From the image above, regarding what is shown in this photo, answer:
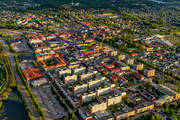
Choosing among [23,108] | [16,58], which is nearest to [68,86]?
[23,108]

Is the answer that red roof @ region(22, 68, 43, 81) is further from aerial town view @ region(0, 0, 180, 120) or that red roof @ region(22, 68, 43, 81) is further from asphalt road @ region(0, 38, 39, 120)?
asphalt road @ region(0, 38, 39, 120)

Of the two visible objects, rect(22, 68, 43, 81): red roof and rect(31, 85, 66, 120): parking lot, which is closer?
rect(31, 85, 66, 120): parking lot

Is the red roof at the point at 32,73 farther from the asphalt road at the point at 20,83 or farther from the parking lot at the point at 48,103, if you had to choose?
the parking lot at the point at 48,103

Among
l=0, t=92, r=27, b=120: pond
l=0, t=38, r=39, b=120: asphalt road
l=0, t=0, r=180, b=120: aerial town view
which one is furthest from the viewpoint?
l=0, t=0, r=180, b=120: aerial town view

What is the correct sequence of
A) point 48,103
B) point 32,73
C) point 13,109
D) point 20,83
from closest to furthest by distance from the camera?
point 13,109 → point 48,103 → point 20,83 → point 32,73

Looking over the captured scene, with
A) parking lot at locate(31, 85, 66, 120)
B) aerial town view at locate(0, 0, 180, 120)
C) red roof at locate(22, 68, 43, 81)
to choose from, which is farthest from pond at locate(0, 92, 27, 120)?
red roof at locate(22, 68, 43, 81)

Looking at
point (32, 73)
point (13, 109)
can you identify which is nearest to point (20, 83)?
point (32, 73)

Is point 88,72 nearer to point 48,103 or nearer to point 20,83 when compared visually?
point 48,103
